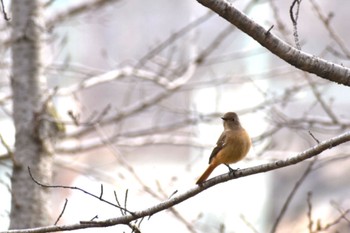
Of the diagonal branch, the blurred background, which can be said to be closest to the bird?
the diagonal branch

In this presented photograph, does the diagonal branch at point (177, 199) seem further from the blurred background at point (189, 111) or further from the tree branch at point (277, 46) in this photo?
the blurred background at point (189, 111)

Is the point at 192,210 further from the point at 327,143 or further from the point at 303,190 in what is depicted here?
the point at 327,143

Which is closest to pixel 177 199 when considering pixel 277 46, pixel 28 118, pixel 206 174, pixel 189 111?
pixel 206 174

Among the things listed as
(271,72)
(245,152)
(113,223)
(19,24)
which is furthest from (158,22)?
(113,223)

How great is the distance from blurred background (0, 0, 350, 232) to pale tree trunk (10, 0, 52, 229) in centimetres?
17

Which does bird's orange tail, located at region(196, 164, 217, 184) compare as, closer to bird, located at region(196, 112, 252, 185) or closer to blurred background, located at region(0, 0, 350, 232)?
bird, located at region(196, 112, 252, 185)

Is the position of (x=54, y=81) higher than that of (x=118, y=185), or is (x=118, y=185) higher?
(x=54, y=81)

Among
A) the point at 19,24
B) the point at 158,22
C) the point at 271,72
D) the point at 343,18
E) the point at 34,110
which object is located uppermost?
the point at 158,22

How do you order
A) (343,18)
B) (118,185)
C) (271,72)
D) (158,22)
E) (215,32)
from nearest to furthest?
(118,185) < (271,72) < (343,18) < (215,32) < (158,22)

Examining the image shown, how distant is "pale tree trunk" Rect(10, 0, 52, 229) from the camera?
455 cm

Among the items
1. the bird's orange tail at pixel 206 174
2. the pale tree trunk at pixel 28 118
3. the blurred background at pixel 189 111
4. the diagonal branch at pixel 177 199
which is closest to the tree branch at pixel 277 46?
the diagonal branch at pixel 177 199

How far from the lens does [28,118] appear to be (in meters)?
4.73

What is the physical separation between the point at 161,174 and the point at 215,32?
89.4 inches

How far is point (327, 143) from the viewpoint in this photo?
2766 mm
